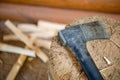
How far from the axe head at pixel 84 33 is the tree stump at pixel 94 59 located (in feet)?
0.10

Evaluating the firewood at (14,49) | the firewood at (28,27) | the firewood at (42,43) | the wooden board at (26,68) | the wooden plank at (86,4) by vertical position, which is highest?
the wooden plank at (86,4)

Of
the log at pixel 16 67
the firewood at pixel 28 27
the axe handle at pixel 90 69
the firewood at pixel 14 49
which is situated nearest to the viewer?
the axe handle at pixel 90 69

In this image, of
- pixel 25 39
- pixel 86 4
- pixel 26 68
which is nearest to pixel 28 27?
pixel 25 39

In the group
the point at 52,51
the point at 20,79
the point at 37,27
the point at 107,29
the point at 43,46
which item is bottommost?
the point at 20,79

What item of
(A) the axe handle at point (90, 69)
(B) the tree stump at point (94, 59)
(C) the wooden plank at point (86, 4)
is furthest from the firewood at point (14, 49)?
(A) the axe handle at point (90, 69)

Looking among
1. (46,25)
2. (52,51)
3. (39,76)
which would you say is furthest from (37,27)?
(52,51)

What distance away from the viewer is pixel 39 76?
4.82 ft

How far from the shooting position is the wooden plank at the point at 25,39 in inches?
60.9

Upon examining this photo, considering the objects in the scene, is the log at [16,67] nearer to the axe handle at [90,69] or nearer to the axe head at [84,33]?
the axe head at [84,33]

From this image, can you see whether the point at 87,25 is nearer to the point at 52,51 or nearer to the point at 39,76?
the point at 52,51

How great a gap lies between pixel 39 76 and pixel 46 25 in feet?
1.53

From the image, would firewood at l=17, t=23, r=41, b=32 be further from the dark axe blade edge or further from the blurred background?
the dark axe blade edge

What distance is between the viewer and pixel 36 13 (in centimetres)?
161

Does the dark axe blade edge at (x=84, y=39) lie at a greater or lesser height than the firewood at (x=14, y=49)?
greater
